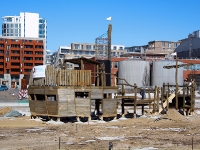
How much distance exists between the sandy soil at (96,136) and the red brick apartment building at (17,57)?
345ft

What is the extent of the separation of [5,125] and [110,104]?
872cm

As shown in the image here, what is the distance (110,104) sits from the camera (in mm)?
30484

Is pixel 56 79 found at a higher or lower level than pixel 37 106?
higher

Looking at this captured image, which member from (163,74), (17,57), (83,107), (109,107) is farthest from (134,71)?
(83,107)

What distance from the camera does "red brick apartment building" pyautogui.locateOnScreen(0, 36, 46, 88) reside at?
431 ft

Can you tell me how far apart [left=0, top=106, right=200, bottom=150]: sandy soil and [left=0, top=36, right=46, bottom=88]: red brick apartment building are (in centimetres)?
10531

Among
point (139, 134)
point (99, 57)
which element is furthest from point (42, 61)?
point (139, 134)

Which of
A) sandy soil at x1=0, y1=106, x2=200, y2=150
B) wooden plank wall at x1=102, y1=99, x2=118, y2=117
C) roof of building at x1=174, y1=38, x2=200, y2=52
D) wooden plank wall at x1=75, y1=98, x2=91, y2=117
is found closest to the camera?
sandy soil at x1=0, y1=106, x2=200, y2=150

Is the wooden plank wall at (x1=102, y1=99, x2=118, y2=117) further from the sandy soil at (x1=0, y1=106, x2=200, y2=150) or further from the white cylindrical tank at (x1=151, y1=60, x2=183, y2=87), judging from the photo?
the white cylindrical tank at (x1=151, y1=60, x2=183, y2=87)

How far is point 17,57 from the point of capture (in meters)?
133

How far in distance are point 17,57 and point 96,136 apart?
4557 inches

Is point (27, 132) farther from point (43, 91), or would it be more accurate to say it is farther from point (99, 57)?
point (99, 57)

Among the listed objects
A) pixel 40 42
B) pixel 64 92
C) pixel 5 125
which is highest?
pixel 40 42

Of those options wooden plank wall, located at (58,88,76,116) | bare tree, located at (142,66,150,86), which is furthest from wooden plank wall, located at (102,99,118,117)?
bare tree, located at (142,66,150,86)
